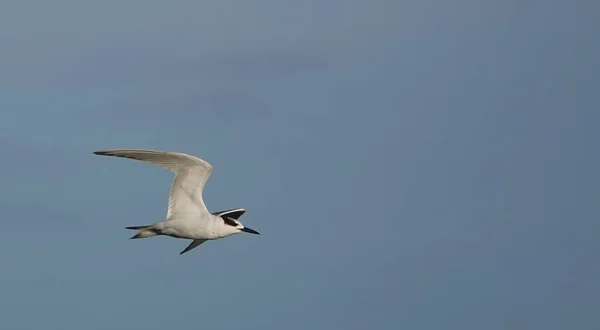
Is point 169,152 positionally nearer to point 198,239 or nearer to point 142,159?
point 142,159

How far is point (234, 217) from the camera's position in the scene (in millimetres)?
56844

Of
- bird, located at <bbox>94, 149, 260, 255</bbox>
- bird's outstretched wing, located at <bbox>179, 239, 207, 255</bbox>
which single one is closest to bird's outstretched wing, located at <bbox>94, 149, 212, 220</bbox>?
bird, located at <bbox>94, 149, 260, 255</bbox>

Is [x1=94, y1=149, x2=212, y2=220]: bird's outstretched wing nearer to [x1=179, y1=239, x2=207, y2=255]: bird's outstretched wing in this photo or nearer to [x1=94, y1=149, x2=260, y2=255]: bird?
[x1=94, y1=149, x2=260, y2=255]: bird

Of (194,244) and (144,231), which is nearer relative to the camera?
(144,231)

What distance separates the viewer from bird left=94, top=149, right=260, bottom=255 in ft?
176

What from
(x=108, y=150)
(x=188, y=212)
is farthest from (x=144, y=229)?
(x=108, y=150)

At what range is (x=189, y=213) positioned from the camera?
54688 millimetres

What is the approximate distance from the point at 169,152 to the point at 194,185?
2594 millimetres

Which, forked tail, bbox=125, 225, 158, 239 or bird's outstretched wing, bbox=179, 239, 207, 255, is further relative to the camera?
bird's outstretched wing, bbox=179, 239, 207, 255

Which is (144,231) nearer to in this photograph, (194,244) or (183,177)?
(183,177)

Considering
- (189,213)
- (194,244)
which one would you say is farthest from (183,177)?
(194,244)

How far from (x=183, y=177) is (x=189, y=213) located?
140 cm

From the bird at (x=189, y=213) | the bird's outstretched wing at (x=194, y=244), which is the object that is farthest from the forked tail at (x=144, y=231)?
the bird's outstretched wing at (x=194, y=244)

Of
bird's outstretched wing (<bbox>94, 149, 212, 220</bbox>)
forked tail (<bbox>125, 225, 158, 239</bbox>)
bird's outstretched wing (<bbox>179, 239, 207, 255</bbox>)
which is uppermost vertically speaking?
bird's outstretched wing (<bbox>94, 149, 212, 220</bbox>)
